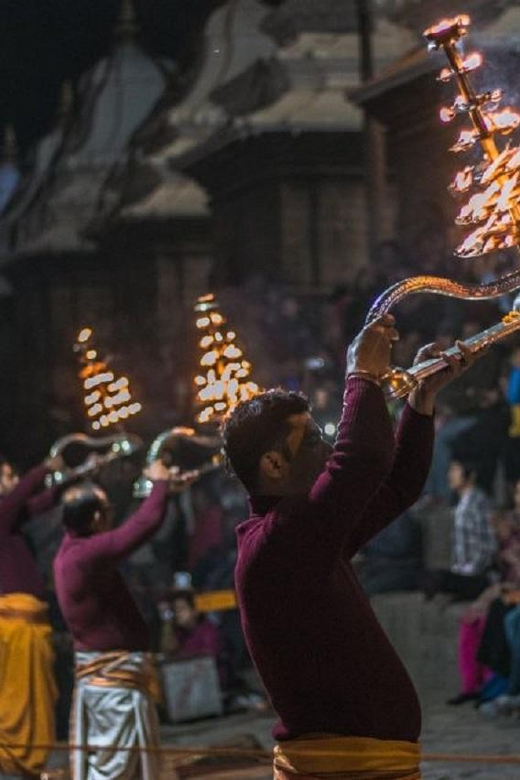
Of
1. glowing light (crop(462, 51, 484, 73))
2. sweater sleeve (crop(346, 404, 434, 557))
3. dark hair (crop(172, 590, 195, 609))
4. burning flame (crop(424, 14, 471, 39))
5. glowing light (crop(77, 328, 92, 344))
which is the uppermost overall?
burning flame (crop(424, 14, 471, 39))

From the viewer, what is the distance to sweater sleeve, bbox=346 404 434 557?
5508 mm

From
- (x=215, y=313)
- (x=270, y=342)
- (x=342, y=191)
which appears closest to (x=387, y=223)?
(x=342, y=191)

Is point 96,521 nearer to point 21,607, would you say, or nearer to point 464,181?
point 21,607

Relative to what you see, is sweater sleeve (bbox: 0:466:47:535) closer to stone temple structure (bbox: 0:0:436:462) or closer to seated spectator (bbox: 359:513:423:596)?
stone temple structure (bbox: 0:0:436:462)

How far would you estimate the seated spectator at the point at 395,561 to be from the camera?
15445 mm

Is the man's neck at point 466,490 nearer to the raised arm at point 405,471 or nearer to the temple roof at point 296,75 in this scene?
the raised arm at point 405,471

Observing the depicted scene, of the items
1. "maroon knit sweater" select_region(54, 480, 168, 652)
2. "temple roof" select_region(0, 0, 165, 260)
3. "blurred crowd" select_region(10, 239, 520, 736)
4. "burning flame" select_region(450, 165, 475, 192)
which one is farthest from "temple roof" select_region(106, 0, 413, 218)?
"burning flame" select_region(450, 165, 475, 192)

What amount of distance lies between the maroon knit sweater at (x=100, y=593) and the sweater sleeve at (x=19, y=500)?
1703mm

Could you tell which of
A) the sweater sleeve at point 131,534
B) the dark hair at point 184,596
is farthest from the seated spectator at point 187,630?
the sweater sleeve at point 131,534

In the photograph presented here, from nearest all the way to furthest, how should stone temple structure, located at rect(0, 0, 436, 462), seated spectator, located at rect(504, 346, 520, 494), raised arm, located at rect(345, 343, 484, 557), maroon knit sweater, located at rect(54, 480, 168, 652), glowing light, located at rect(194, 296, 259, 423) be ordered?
raised arm, located at rect(345, 343, 484, 557) → glowing light, located at rect(194, 296, 259, 423) → maroon knit sweater, located at rect(54, 480, 168, 652) → seated spectator, located at rect(504, 346, 520, 494) → stone temple structure, located at rect(0, 0, 436, 462)

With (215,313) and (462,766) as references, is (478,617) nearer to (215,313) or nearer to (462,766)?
(462,766)

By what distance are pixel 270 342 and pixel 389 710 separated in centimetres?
1492

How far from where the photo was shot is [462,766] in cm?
1109

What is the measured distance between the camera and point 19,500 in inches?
449
